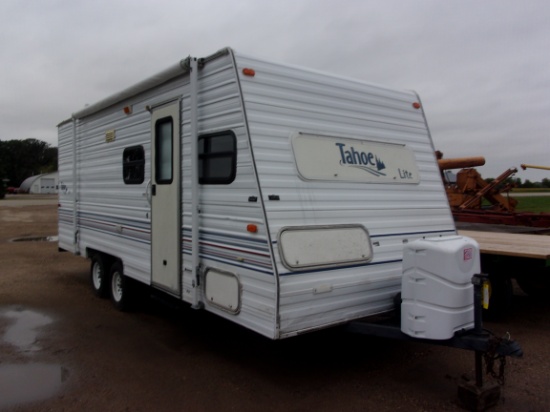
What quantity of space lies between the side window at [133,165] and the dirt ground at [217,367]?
1.80 m

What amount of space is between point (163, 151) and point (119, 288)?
2.37 metres

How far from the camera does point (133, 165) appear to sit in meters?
5.88

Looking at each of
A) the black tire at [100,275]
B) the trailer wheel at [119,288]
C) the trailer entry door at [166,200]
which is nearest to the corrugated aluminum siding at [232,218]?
the trailer entry door at [166,200]

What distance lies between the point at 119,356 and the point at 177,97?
2.70 meters

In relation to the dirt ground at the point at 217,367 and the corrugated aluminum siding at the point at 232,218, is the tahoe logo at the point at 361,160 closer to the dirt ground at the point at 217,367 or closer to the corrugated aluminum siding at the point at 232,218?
the corrugated aluminum siding at the point at 232,218

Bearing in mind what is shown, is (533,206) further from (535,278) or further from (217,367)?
(217,367)

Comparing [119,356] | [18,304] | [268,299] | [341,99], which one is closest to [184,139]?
[341,99]

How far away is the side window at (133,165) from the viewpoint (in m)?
5.66

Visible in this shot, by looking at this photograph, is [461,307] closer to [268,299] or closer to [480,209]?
[268,299]

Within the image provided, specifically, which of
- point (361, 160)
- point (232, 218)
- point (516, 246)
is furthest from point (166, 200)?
point (516, 246)

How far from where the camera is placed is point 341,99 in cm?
466

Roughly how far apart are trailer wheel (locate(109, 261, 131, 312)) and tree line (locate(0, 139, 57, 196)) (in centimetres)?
9236

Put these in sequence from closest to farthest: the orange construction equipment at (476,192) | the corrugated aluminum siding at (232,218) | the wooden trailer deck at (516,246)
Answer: the corrugated aluminum siding at (232,218) < the wooden trailer deck at (516,246) < the orange construction equipment at (476,192)

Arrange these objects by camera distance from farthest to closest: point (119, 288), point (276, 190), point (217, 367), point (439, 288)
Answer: point (119, 288) < point (217, 367) < point (276, 190) < point (439, 288)
